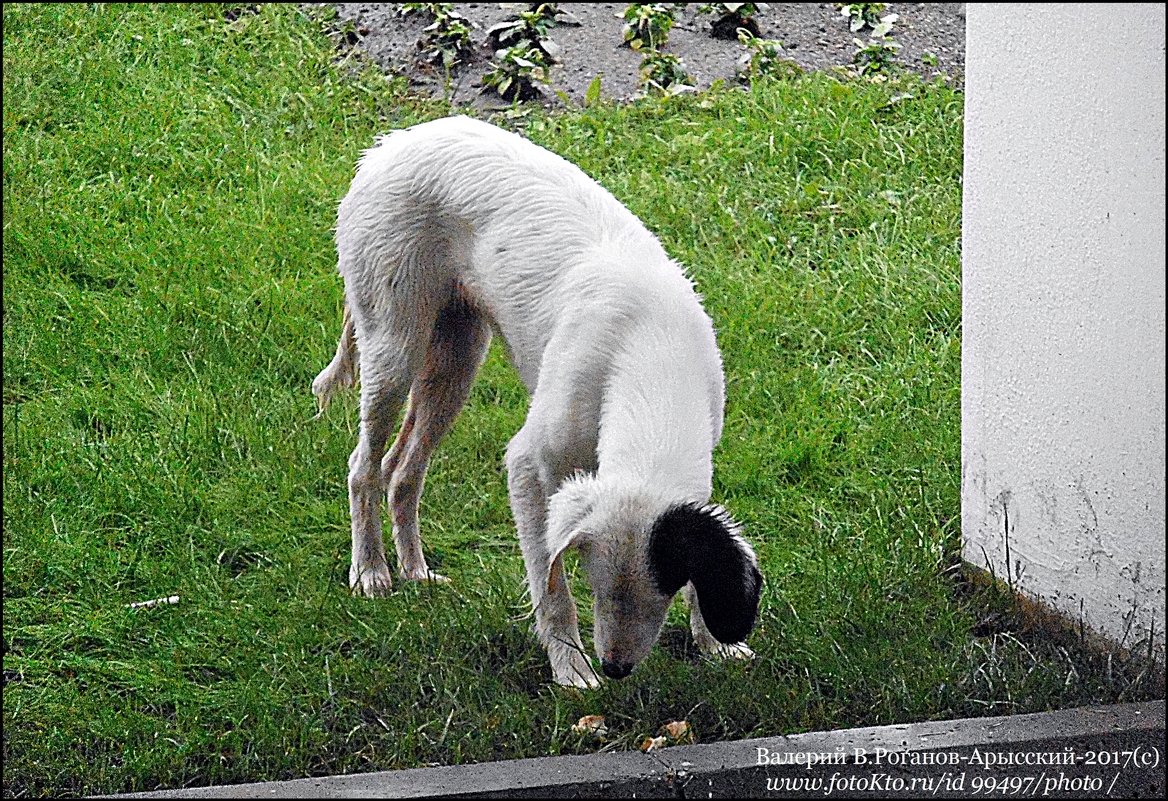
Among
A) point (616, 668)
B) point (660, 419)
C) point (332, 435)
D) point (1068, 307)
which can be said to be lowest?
point (332, 435)

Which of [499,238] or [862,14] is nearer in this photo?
[499,238]

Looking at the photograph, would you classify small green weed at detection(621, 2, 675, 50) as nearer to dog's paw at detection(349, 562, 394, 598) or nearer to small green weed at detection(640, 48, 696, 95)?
small green weed at detection(640, 48, 696, 95)

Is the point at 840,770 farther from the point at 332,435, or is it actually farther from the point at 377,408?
the point at 332,435

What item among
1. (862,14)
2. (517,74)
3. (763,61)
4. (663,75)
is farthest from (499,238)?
(862,14)

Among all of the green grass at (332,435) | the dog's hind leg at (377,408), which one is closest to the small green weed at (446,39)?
the green grass at (332,435)

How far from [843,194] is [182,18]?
16.2 ft

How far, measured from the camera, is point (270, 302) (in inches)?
275

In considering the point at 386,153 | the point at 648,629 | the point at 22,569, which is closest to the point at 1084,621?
the point at 648,629

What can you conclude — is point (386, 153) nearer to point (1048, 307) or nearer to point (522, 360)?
point (522, 360)

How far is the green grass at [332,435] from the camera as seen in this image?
4.00 metres

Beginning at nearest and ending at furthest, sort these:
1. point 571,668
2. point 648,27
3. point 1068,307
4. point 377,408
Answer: point 1068,307
point 571,668
point 377,408
point 648,27

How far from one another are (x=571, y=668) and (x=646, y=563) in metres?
0.82

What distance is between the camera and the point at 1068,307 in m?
4.07

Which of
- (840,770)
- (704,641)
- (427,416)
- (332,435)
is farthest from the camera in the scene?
(332,435)
